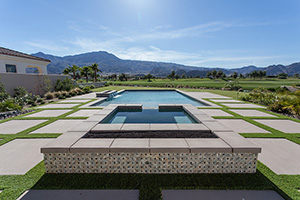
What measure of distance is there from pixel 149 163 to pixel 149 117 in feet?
13.2

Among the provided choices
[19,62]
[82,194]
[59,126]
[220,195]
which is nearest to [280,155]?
[220,195]

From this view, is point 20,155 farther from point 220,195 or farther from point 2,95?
point 2,95

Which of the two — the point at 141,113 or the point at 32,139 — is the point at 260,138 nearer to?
the point at 141,113

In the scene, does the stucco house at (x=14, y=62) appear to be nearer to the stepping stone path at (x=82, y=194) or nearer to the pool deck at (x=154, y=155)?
the pool deck at (x=154, y=155)

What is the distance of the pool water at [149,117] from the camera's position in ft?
21.9

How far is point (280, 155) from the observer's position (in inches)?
156

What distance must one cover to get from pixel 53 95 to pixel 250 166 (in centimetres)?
1704

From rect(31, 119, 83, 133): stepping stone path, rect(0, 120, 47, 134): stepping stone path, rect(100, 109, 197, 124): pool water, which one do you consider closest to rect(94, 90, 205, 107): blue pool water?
rect(100, 109, 197, 124): pool water

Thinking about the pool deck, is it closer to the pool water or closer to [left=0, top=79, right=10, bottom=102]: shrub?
the pool water

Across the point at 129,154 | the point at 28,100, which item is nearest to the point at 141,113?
the point at 129,154

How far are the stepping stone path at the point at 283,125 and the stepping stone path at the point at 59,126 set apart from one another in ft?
29.0

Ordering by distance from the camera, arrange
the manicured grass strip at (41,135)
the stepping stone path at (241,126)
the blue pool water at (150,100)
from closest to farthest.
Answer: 1. the manicured grass strip at (41,135)
2. the stepping stone path at (241,126)
3. the blue pool water at (150,100)

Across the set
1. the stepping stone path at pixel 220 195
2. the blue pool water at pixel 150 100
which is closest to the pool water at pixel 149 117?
the blue pool water at pixel 150 100

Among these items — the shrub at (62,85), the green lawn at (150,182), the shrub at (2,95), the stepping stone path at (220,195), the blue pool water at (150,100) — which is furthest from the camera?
the shrub at (62,85)
